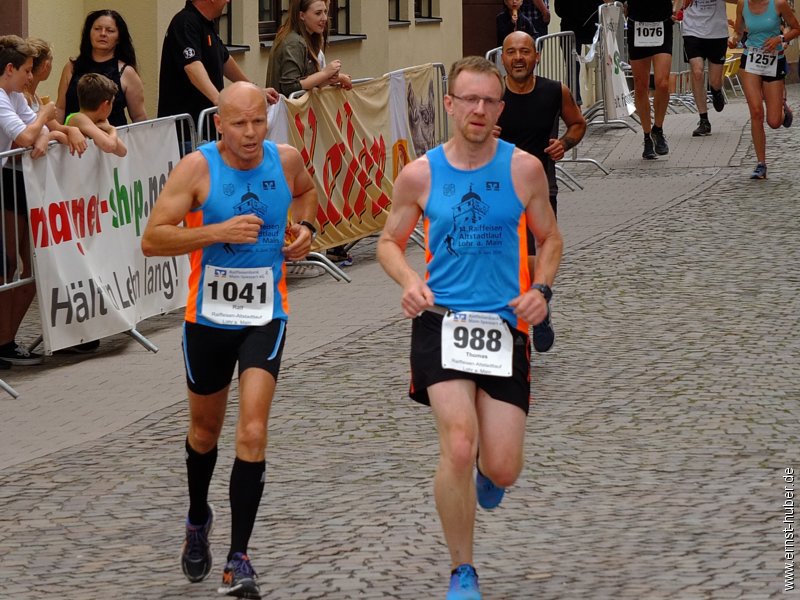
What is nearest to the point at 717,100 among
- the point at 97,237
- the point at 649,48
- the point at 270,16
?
the point at 649,48

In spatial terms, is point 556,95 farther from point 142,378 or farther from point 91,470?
point 91,470

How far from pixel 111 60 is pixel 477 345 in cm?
635

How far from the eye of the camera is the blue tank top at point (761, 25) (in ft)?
55.0

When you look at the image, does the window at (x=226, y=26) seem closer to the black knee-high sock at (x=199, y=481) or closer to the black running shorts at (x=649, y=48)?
the black running shorts at (x=649, y=48)

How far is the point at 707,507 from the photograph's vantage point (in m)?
6.82

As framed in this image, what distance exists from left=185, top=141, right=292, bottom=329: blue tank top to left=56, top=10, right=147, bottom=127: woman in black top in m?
A: 5.43

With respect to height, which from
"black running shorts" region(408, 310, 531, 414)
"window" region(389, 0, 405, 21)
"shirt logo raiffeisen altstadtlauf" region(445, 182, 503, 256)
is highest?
"window" region(389, 0, 405, 21)

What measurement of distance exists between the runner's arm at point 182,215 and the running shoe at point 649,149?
46.8 feet

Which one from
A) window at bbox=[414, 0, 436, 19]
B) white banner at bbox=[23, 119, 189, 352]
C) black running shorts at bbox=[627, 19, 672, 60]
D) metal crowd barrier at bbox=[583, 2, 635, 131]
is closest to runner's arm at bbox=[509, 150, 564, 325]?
Answer: white banner at bbox=[23, 119, 189, 352]

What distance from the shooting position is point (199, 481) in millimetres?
6223

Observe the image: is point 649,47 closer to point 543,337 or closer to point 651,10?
point 651,10

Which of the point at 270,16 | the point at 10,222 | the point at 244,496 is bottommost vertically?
the point at 244,496

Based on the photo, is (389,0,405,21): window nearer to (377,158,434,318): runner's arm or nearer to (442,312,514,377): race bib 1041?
(377,158,434,318): runner's arm

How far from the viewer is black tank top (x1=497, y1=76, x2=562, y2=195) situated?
32.9 ft
